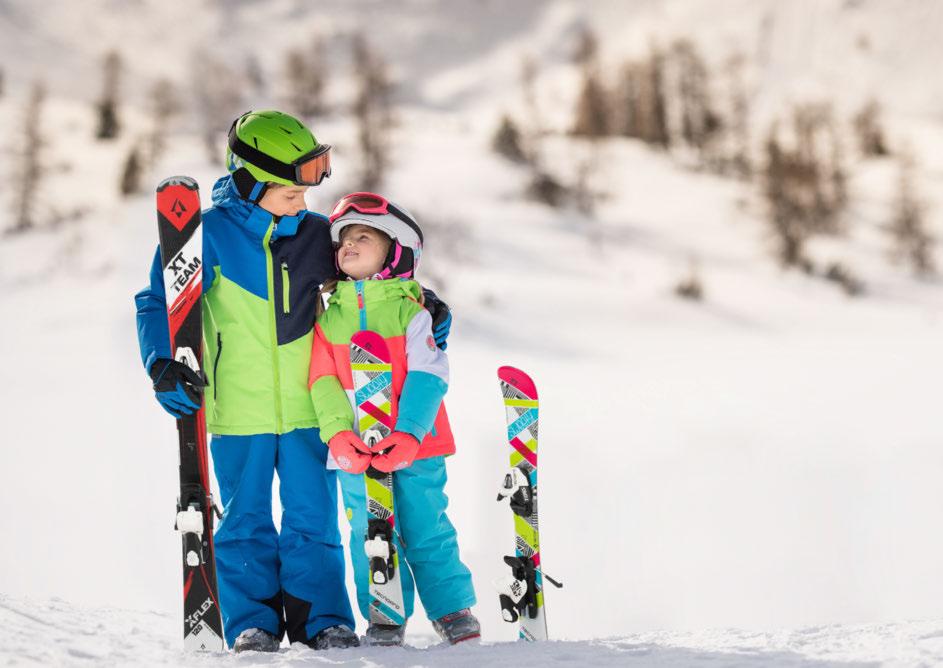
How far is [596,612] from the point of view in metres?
4.38

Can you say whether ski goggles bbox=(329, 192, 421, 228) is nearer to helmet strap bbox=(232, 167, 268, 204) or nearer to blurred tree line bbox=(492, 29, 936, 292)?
helmet strap bbox=(232, 167, 268, 204)

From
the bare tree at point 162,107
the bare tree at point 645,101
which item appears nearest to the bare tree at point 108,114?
the bare tree at point 162,107

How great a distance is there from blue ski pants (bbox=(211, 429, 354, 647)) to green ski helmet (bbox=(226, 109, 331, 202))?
881 mm

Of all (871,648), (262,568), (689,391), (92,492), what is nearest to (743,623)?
(871,648)

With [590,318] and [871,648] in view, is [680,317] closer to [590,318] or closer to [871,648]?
[590,318]

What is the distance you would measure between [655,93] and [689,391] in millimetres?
32757

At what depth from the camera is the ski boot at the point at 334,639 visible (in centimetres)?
277

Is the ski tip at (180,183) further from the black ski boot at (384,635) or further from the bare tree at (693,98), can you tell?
the bare tree at (693,98)

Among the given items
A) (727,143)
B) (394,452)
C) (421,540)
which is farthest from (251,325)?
(727,143)

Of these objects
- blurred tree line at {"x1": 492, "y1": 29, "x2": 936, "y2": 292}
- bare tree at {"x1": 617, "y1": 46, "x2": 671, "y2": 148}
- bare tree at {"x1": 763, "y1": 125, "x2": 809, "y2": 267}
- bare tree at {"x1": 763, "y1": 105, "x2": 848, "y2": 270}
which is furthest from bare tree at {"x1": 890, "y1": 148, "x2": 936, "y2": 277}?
A: bare tree at {"x1": 617, "y1": 46, "x2": 671, "y2": 148}

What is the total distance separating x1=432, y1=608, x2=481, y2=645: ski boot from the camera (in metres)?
2.91

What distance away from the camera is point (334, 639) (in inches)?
109

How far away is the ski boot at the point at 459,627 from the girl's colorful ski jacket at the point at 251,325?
831 mm

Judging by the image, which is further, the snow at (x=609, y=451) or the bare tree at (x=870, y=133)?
the bare tree at (x=870, y=133)
